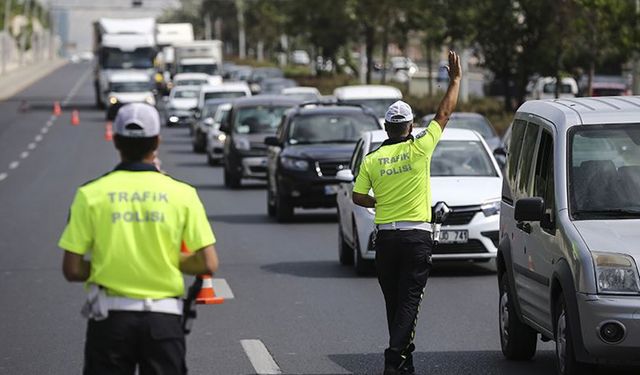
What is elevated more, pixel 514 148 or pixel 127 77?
pixel 514 148

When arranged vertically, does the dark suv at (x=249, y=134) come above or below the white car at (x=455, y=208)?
below

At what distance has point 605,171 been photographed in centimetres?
979

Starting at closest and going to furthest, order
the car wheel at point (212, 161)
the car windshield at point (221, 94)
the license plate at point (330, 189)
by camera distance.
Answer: the license plate at point (330, 189) → the car wheel at point (212, 161) → the car windshield at point (221, 94)

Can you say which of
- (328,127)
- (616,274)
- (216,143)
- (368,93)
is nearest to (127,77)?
(216,143)

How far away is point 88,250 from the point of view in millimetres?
6508

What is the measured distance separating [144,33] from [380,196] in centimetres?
5798

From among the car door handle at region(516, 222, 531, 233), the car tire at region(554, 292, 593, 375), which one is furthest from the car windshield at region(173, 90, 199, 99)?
the car tire at region(554, 292, 593, 375)

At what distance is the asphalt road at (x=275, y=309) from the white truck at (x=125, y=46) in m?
39.3

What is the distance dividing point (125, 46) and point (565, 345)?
5923cm

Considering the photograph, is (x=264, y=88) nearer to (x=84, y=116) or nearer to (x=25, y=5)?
(x=84, y=116)

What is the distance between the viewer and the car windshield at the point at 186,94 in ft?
192

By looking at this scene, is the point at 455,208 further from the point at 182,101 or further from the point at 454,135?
the point at 182,101

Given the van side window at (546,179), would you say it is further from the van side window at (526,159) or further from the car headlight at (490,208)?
the car headlight at (490,208)

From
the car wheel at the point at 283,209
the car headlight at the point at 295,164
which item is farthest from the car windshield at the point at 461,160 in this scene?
the car wheel at the point at 283,209
